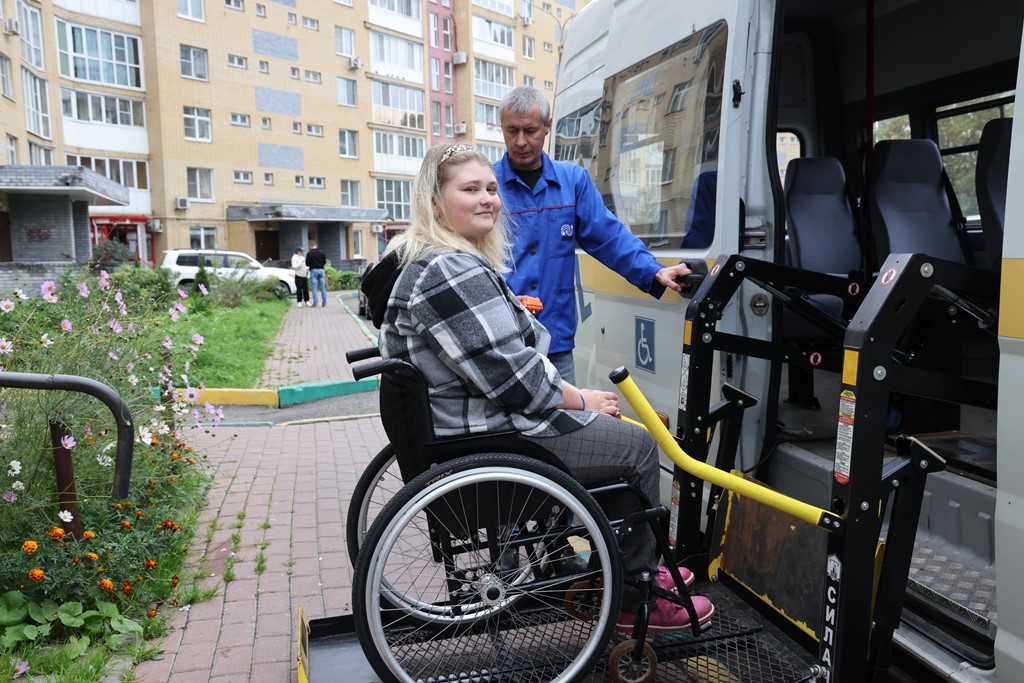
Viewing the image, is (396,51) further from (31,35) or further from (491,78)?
(31,35)

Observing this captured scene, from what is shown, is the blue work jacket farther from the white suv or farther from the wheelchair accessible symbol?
the white suv

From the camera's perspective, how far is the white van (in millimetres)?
2346

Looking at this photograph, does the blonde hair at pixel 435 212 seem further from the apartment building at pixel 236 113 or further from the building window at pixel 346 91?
the building window at pixel 346 91

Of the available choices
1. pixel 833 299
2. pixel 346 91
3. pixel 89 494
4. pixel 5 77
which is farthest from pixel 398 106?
pixel 89 494

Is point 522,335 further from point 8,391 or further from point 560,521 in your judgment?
point 8,391

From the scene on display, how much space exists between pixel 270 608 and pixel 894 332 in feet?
9.91

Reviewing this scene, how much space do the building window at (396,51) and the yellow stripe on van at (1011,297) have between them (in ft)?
175

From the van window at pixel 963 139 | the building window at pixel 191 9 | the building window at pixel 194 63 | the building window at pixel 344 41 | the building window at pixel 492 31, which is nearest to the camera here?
the van window at pixel 963 139

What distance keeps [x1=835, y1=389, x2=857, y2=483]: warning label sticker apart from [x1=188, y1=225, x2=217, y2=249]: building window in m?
44.9

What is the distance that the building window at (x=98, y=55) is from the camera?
40.7 metres

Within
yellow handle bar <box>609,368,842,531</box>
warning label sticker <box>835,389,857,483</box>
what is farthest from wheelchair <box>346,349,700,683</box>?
warning label sticker <box>835,389,857,483</box>

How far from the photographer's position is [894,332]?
229 cm

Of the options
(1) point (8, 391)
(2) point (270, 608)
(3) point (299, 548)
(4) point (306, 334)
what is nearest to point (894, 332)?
(2) point (270, 608)

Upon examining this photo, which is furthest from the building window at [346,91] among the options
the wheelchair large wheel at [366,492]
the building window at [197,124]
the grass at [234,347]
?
the wheelchair large wheel at [366,492]
